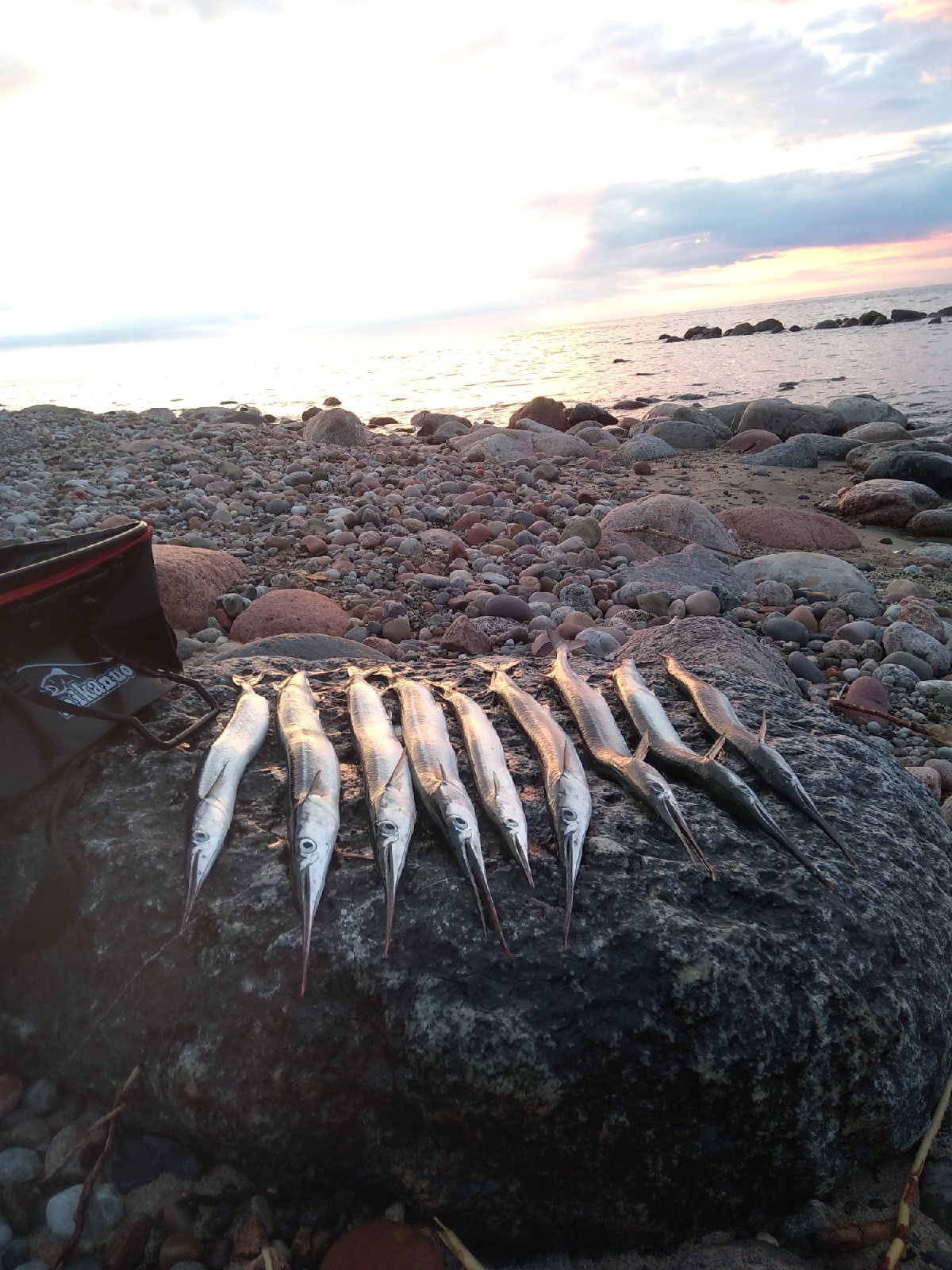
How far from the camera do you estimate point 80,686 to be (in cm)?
323

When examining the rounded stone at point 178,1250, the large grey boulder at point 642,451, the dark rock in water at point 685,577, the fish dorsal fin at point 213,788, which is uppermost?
the fish dorsal fin at point 213,788

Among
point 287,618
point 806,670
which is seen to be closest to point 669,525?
point 806,670

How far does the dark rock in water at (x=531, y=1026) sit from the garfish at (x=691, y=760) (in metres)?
0.09

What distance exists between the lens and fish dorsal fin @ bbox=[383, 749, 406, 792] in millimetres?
2906

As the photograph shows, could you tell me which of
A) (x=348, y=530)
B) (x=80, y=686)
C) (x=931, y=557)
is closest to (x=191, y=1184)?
(x=80, y=686)

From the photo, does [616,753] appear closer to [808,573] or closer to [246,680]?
[246,680]

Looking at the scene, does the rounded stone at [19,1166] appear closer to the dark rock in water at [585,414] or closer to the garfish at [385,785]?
the garfish at [385,785]

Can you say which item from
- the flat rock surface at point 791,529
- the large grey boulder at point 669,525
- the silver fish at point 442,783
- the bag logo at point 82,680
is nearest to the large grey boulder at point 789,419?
the flat rock surface at point 791,529

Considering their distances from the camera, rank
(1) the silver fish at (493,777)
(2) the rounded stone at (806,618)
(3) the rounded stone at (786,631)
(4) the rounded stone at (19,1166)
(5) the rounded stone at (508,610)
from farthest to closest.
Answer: (5) the rounded stone at (508,610) < (2) the rounded stone at (806,618) < (3) the rounded stone at (786,631) < (1) the silver fish at (493,777) < (4) the rounded stone at (19,1166)

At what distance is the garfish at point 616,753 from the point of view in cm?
281

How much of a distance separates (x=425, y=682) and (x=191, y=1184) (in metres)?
2.29

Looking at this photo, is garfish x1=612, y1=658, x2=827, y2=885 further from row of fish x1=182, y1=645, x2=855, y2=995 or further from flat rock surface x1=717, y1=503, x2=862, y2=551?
flat rock surface x1=717, y1=503, x2=862, y2=551

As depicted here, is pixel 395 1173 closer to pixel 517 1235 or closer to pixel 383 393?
pixel 517 1235

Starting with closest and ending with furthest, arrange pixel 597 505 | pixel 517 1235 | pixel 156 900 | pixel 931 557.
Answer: pixel 517 1235 → pixel 156 900 → pixel 931 557 → pixel 597 505
